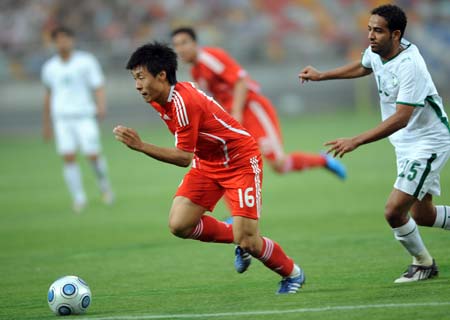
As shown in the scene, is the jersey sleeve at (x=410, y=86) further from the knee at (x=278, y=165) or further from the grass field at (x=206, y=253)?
the knee at (x=278, y=165)

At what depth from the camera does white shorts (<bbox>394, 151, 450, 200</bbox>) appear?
22.6ft

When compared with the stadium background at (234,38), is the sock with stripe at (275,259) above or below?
below

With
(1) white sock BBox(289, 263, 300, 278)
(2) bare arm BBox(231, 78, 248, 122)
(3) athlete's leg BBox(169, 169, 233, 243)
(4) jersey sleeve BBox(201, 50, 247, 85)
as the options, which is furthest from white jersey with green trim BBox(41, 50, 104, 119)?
(1) white sock BBox(289, 263, 300, 278)

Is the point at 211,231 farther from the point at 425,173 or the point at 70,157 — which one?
the point at 70,157

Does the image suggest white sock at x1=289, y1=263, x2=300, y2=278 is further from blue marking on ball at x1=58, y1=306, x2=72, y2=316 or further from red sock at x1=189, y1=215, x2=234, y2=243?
blue marking on ball at x1=58, y1=306, x2=72, y2=316

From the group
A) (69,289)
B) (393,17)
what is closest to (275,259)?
(69,289)

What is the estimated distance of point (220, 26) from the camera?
103ft

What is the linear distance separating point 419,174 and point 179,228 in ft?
6.62

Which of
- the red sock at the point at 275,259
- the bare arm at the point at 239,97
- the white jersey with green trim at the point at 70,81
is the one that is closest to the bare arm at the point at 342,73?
the red sock at the point at 275,259

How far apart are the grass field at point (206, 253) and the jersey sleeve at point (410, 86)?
148 cm

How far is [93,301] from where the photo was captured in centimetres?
695

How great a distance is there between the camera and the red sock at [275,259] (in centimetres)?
671

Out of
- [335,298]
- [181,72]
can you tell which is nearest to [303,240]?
[335,298]

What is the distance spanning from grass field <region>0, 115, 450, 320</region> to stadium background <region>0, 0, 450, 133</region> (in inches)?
436
